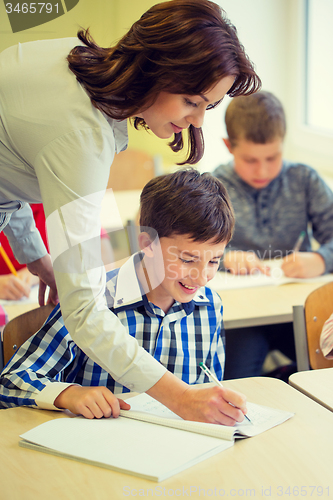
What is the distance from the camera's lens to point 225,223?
0.99m

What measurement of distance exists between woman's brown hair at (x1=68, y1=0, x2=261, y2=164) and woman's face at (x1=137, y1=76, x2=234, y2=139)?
0.5 inches

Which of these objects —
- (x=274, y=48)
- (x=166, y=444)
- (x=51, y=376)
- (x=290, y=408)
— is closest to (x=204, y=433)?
(x=166, y=444)

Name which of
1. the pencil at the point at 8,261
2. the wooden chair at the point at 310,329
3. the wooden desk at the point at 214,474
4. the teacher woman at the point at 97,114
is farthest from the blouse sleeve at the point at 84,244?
the pencil at the point at 8,261

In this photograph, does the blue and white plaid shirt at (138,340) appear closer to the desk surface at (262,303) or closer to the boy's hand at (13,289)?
the desk surface at (262,303)

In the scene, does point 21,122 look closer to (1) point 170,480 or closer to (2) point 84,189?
(2) point 84,189

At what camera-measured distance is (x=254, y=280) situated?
1.53 meters

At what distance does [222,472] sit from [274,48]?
2147 millimetres

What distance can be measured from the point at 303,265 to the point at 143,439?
1045 millimetres

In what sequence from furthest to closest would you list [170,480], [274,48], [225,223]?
→ [274,48]
[225,223]
[170,480]

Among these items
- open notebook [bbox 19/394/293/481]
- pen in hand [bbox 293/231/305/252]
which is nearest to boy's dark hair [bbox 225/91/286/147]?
pen in hand [bbox 293/231/305/252]

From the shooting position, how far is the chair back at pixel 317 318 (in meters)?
1.15

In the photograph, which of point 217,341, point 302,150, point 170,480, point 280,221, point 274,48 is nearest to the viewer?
point 170,480

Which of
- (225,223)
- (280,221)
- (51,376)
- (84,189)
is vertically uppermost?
(84,189)

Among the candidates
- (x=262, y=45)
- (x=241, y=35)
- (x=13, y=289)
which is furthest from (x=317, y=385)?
(x=262, y=45)
